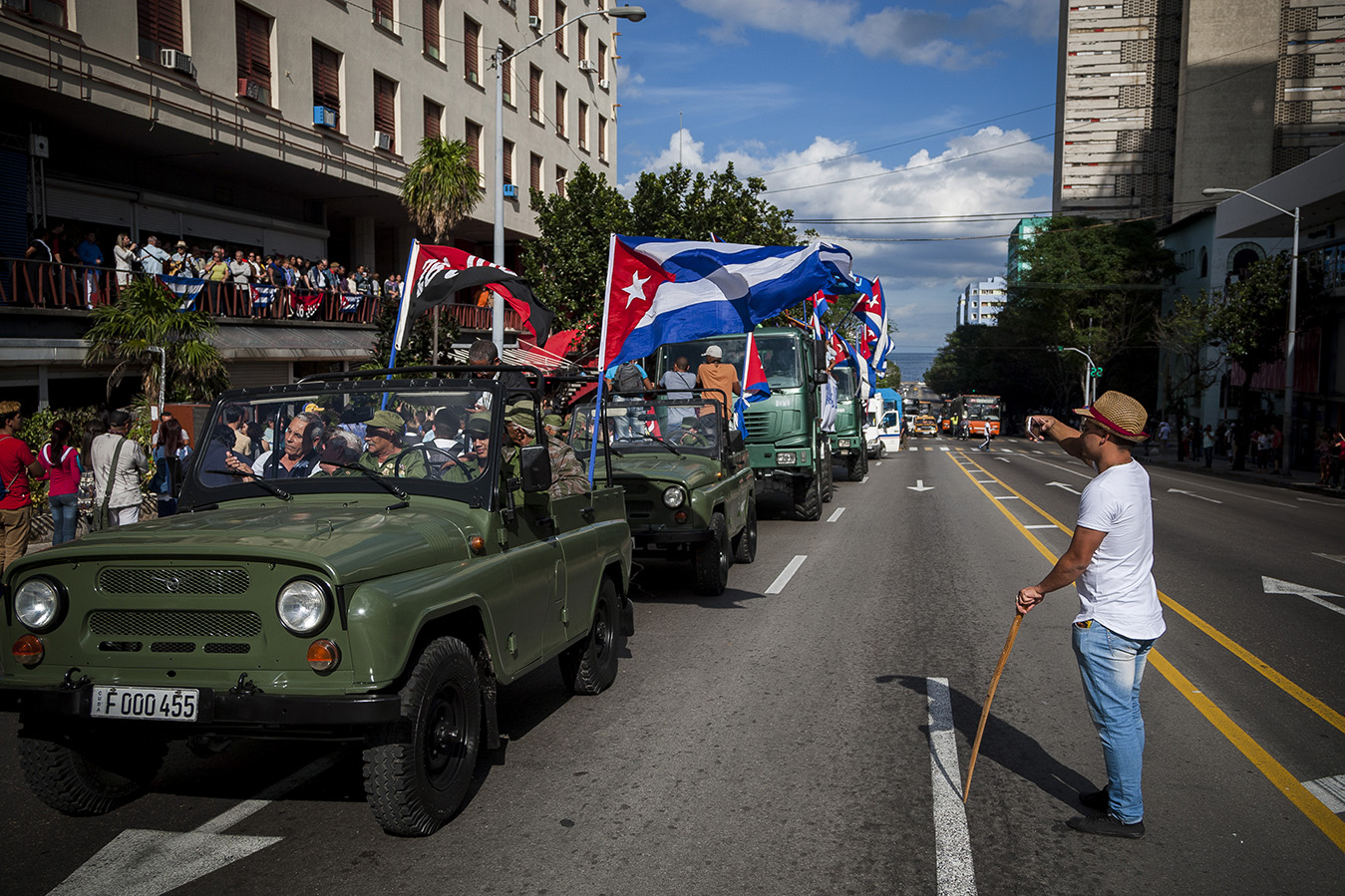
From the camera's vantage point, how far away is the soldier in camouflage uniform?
19.2 ft

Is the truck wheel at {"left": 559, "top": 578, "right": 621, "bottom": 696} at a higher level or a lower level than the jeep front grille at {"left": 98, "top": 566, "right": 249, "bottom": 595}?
lower

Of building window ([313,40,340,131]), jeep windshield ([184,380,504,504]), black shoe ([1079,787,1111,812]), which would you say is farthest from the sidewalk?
jeep windshield ([184,380,504,504])

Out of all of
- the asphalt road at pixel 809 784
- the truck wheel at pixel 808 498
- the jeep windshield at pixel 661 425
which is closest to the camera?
the asphalt road at pixel 809 784

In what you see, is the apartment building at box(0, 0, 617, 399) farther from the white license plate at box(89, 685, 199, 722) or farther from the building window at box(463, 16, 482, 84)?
the white license plate at box(89, 685, 199, 722)

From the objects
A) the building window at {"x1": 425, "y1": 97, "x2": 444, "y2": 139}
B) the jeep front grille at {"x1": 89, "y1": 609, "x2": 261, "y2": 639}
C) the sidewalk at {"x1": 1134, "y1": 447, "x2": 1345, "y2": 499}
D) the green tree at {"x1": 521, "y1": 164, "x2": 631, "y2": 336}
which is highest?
the building window at {"x1": 425, "y1": 97, "x2": 444, "y2": 139}

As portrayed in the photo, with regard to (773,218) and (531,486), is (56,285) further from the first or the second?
(773,218)

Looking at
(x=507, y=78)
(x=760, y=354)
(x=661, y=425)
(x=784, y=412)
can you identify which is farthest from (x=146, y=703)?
(x=507, y=78)

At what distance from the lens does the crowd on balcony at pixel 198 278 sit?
640 inches

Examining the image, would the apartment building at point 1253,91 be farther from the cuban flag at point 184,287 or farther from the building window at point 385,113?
the cuban flag at point 184,287

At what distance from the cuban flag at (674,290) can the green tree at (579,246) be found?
1333 cm

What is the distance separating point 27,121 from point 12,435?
10.8 metres

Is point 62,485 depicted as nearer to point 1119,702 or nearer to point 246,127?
point 1119,702

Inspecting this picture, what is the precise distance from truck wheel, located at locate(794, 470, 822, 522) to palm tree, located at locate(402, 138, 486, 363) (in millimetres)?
8684

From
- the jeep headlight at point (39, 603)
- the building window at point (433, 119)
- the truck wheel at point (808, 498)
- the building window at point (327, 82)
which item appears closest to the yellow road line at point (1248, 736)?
the jeep headlight at point (39, 603)
